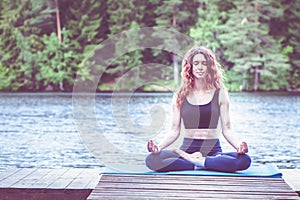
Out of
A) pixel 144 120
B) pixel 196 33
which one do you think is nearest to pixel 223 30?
pixel 196 33

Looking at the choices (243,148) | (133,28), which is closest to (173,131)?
(243,148)

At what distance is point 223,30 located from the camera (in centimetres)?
2127

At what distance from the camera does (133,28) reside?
70.9 feet

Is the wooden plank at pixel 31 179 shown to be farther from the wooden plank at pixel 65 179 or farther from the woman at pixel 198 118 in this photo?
the woman at pixel 198 118

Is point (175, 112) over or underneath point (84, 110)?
over

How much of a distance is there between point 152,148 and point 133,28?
19059 mm

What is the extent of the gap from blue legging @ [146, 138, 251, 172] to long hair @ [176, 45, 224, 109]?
0.23 meters

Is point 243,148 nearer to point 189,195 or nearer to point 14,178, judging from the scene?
point 189,195

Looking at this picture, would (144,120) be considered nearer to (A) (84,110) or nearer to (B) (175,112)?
(A) (84,110)

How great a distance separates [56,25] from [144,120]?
14363mm

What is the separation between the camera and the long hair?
286 cm

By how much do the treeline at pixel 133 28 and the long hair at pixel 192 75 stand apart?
17.9 meters

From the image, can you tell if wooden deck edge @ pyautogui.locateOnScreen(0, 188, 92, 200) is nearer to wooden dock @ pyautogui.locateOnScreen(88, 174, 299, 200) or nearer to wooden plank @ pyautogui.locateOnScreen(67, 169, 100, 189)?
wooden plank @ pyautogui.locateOnScreen(67, 169, 100, 189)

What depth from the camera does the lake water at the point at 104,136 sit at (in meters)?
5.96
